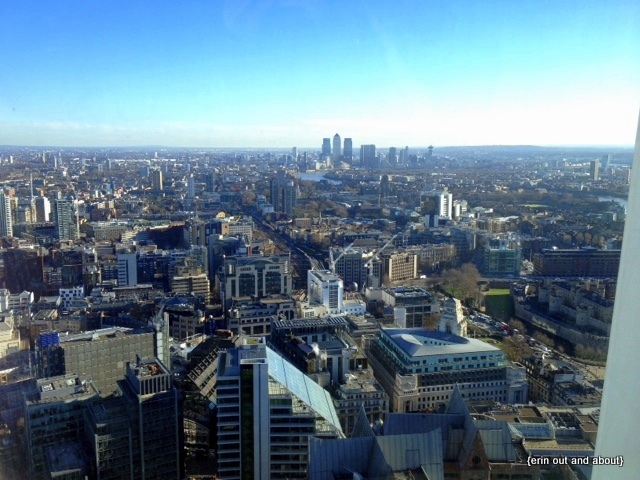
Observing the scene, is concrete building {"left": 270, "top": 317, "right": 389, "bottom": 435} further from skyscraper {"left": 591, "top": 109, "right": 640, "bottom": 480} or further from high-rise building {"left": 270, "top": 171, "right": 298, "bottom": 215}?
high-rise building {"left": 270, "top": 171, "right": 298, "bottom": 215}

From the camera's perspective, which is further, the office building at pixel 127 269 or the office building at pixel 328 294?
the office building at pixel 127 269

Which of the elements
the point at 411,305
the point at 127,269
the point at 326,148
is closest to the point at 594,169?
the point at 411,305

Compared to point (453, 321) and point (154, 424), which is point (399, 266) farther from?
point (154, 424)

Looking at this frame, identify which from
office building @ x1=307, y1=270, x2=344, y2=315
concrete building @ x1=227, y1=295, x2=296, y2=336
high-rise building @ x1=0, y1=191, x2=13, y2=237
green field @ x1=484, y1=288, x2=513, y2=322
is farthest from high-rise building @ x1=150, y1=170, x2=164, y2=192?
green field @ x1=484, y1=288, x2=513, y2=322

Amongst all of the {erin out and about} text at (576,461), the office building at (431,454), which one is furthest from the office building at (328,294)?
the {erin out and about} text at (576,461)

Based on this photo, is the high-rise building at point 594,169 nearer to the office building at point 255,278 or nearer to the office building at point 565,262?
the office building at point 565,262

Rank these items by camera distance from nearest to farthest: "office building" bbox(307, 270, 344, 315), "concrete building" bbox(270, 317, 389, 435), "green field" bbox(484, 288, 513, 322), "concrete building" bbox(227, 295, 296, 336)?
1. "concrete building" bbox(270, 317, 389, 435)
2. "green field" bbox(484, 288, 513, 322)
3. "concrete building" bbox(227, 295, 296, 336)
4. "office building" bbox(307, 270, 344, 315)

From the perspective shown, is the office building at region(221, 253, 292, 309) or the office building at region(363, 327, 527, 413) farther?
the office building at region(221, 253, 292, 309)
